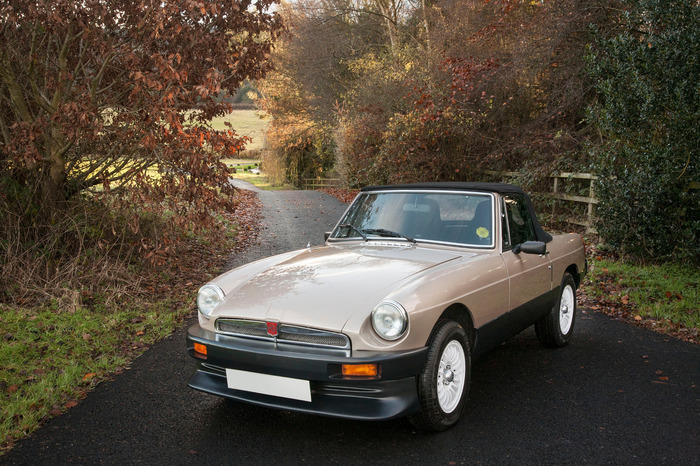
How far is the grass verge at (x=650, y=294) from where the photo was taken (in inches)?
267

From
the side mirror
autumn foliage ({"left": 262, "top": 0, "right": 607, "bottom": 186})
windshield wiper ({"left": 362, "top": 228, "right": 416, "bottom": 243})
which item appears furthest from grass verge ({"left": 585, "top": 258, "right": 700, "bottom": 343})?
autumn foliage ({"left": 262, "top": 0, "right": 607, "bottom": 186})

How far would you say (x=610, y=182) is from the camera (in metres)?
9.54

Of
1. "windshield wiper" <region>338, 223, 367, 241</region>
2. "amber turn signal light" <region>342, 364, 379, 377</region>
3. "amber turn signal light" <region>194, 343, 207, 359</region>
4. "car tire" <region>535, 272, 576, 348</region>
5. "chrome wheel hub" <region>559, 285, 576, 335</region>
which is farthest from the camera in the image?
"chrome wheel hub" <region>559, 285, 576, 335</region>

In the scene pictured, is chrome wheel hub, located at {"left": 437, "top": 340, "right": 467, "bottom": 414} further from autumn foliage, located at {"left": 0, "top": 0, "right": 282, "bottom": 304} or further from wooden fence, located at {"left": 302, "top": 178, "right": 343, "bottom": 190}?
wooden fence, located at {"left": 302, "top": 178, "right": 343, "bottom": 190}

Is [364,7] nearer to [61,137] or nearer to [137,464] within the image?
[61,137]

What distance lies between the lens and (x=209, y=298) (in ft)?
13.4

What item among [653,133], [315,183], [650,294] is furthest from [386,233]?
[315,183]

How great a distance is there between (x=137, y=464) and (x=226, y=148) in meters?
5.01

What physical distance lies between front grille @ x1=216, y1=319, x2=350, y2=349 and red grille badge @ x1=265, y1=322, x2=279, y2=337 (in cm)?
2

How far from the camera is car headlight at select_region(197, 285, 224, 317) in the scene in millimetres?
4035

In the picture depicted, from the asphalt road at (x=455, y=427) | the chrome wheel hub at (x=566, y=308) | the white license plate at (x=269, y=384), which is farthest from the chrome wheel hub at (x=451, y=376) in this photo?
the chrome wheel hub at (x=566, y=308)

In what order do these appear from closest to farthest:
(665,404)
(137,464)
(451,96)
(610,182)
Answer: (137,464) < (665,404) < (610,182) < (451,96)

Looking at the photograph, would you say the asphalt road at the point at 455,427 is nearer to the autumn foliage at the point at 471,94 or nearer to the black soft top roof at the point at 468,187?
the black soft top roof at the point at 468,187

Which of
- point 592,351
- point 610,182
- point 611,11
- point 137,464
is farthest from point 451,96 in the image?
point 137,464
